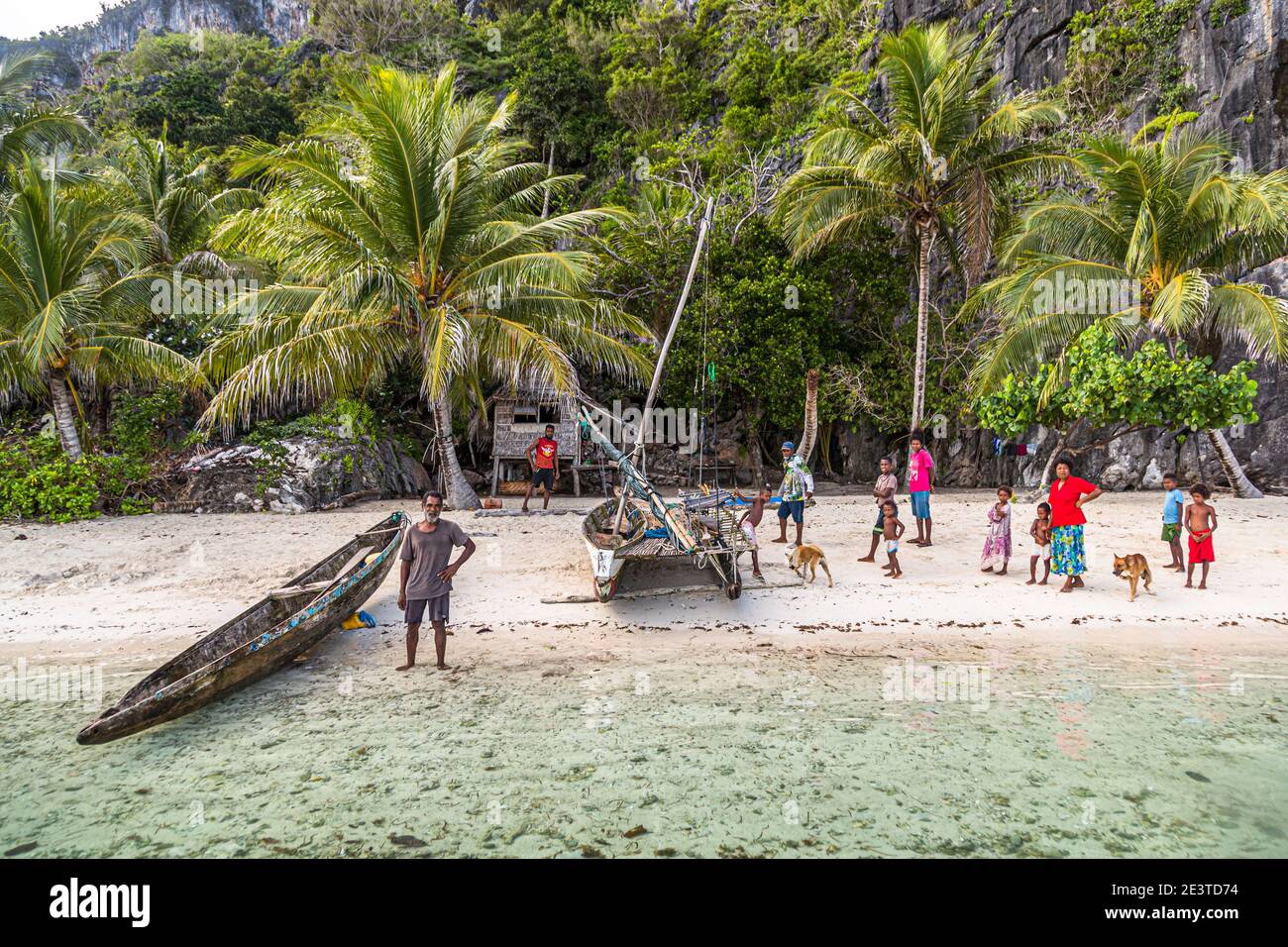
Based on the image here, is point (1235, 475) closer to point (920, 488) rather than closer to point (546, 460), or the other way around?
point (920, 488)

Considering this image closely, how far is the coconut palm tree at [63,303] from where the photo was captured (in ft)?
38.1

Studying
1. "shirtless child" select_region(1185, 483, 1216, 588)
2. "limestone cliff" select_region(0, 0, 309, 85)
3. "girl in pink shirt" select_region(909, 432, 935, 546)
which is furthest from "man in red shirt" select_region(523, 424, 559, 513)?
"limestone cliff" select_region(0, 0, 309, 85)

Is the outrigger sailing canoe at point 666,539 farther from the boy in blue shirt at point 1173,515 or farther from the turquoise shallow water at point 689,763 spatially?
the boy in blue shirt at point 1173,515

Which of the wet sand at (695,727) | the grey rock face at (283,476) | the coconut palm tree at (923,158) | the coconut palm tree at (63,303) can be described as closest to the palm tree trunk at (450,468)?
the grey rock face at (283,476)

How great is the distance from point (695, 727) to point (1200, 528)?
656 cm

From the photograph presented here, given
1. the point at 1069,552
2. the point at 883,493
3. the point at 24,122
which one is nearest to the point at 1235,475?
A: the point at 1069,552

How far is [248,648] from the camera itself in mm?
5602

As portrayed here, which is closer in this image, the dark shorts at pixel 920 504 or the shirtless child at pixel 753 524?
the shirtless child at pixel 753 524

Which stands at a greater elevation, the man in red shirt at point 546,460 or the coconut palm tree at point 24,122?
the coconut palm tree at point 24,122

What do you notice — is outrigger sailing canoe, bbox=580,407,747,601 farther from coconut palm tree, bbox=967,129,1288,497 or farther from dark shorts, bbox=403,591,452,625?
coconut palm tree, bbox=967,129,1288,497

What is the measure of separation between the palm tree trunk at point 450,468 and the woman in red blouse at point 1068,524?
9484 mm

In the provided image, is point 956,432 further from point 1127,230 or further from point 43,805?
point 43,805

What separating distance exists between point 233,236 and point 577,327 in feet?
24.7
